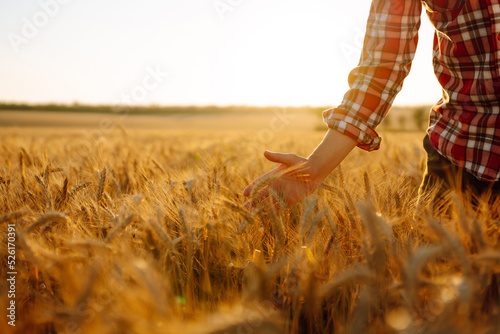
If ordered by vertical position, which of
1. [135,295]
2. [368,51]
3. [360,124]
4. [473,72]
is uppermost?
[368,51]

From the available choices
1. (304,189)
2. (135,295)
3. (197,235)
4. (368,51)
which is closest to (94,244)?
(135,295)

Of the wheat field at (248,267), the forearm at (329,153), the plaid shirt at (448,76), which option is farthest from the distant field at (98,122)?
the wheat field at (248,267)

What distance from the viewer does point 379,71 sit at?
4.80 ft

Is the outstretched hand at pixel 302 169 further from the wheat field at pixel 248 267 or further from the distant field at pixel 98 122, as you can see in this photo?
the distant field at pixel 98 122

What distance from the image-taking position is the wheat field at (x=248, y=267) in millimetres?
550

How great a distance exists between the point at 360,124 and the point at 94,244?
43.0 inches

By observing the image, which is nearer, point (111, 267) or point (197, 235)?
point (111, 267)

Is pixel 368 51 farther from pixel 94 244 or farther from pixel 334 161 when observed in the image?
pixel 94 244

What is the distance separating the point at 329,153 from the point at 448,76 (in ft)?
2.19

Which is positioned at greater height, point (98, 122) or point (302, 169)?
point (98, 122)

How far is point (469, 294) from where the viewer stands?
50 centimetres

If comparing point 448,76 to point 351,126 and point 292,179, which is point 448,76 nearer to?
point 351,126

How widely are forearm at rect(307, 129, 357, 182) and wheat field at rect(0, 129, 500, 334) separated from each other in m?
0.09

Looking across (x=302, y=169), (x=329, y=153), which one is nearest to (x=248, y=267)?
(x=302, y=169)
